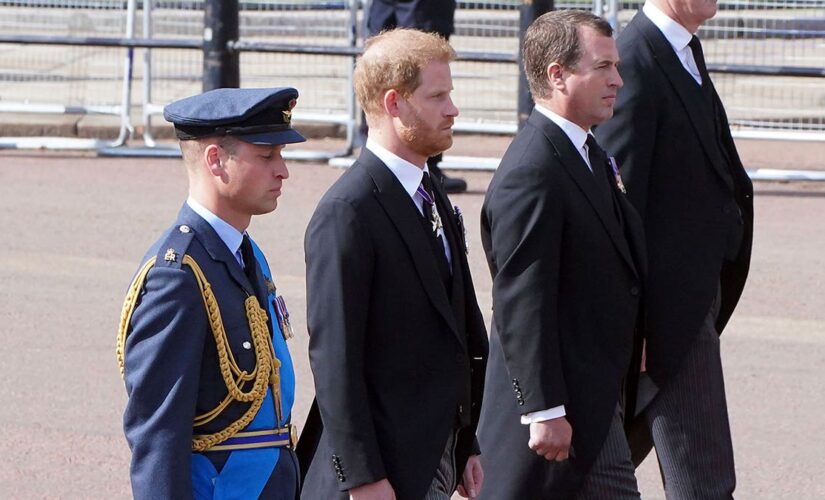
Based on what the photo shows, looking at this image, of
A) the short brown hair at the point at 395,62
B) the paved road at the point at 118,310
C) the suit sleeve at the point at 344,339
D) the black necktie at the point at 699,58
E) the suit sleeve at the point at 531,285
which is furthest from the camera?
the paved road at the point at 118,310

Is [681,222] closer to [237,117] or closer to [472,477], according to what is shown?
[472,477]

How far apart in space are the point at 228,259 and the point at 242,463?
1.31 ft

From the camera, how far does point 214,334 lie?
10.5ft

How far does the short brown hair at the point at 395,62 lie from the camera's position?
3633 mm

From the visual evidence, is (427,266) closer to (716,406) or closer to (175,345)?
(175,345)

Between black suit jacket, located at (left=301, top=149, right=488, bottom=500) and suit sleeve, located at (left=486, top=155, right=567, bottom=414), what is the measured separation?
0.33m

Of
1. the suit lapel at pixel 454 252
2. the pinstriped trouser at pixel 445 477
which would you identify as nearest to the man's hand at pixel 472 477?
the pinstriped trouser at pixel 445 477

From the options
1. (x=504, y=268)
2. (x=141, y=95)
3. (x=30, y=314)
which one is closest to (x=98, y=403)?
(x=30, y=314)

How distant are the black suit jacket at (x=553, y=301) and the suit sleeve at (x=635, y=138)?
0.20m

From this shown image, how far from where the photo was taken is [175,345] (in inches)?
122

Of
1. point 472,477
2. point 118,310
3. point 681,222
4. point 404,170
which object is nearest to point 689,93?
point 681,222

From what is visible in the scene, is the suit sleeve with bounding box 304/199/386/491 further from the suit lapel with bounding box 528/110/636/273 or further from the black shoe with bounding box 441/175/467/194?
the black shoe with bounding box 441/175/467/194

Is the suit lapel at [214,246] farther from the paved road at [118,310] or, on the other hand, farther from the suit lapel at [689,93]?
the paved road at [118,310]

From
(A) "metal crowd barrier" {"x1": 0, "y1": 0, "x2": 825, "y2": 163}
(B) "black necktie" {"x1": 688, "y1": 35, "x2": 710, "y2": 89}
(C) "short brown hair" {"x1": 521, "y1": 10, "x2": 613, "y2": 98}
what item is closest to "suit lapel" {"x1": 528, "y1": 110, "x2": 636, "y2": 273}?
(C) "short brown hair" {"x1": 521, "y1": 10, "x2": 613, "y2": 98}
